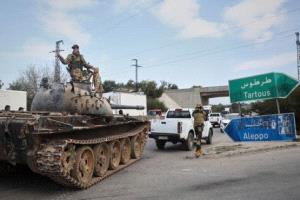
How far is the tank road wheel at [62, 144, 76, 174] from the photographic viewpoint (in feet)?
29.0

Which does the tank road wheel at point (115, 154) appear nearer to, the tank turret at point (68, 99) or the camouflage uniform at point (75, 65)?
the tank turret at point (68, 99)

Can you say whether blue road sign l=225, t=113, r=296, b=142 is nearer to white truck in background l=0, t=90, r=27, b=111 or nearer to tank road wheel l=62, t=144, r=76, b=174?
tank road wheel l=62, t=144, r=76, b=174

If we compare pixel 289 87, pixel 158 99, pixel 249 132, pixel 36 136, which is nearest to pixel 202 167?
pixel 36 136

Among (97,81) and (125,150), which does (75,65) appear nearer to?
(97,81)

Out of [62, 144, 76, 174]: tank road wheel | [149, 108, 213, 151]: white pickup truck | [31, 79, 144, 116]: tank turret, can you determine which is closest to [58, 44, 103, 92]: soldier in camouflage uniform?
[31, 79, 144, 116]: tank turret

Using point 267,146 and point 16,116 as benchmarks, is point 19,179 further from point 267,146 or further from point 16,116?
point 267,146

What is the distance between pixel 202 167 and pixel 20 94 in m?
22.4

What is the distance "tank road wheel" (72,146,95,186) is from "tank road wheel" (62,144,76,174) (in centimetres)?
21

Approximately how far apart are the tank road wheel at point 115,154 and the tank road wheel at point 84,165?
174 cm

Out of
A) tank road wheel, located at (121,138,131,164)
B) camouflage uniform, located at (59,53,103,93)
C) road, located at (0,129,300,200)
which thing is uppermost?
camouflage uniform, located at (59,53,103,93)

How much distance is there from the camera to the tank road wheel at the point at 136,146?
14.6 meters

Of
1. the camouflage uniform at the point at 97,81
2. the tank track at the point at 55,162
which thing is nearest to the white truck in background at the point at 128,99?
the camouflage uniform at the point at 97,81

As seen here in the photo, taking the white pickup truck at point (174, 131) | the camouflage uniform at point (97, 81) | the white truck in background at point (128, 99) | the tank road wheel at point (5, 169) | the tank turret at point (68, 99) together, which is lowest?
the tank road wheel at point (5, 169)

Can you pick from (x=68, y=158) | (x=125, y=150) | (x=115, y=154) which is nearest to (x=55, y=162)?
(x=68, y=158)
